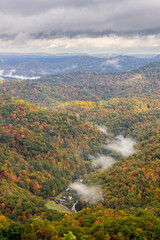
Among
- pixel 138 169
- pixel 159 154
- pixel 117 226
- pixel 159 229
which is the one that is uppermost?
pixel 159 154

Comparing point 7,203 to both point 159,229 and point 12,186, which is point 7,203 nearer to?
point 12,186

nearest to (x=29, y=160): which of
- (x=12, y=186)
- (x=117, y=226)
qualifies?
(x=12, y=186)

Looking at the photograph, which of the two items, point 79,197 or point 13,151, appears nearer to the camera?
point 79,197

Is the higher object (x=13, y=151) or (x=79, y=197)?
(x=13, y=151)

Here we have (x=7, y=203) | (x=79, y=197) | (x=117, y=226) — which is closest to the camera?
Answer: (x=117, y=226)

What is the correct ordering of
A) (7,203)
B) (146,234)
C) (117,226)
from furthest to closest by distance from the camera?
(7,203)
(117,226)
(146,234)

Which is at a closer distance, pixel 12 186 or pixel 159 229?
pixel 159 229

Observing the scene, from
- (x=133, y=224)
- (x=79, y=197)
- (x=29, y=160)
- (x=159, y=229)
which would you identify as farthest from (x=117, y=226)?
(x=29, y=160)

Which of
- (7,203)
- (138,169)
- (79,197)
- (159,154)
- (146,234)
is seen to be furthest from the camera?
(79,197)

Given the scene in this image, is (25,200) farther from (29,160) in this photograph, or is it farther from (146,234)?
(146,234)
